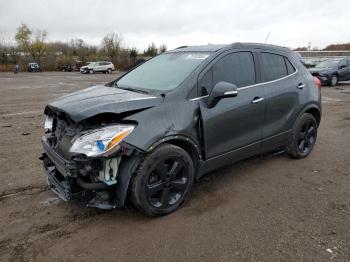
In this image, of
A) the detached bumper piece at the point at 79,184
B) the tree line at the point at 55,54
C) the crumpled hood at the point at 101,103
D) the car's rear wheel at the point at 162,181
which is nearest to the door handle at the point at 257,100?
the car's rear wheel at the point at 162,181

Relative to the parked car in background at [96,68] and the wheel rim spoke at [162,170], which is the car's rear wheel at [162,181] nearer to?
the wheel rim spoke at [162,170]

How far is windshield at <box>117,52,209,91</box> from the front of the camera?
3.78 meters

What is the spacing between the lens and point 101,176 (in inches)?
119

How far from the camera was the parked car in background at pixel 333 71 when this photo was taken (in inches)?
696

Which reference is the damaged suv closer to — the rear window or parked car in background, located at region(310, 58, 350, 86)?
the rear window

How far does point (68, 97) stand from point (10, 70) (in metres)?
55.0

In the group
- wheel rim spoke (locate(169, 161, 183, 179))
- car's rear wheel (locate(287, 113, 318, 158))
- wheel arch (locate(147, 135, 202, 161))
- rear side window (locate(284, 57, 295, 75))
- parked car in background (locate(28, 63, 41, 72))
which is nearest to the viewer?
wheel arch (locate(147, 135, 202, 161))

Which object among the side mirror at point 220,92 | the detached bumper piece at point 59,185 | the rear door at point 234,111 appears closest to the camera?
the detached bumper piece at point 59,185

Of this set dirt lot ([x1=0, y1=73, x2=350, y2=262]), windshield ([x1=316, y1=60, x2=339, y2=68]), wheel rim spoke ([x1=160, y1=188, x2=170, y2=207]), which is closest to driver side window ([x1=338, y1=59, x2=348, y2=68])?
windshield ([x1=316, y1=60, x2=339, y2=68])

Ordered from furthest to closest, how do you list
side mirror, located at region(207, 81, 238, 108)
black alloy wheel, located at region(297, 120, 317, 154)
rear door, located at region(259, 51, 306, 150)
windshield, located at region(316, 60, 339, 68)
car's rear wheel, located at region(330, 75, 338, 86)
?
windshield, located at region(316, 60, 339, 68), car's rear wheel, located at region(330, 75, 338, 86), black alloy wheel, located at region(297, 120, 317, 154), rear door, located at region(259, 51, 306, 150), side mirror, located at region(207, 81, 238, 108)

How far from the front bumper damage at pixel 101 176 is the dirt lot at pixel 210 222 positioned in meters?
0.36

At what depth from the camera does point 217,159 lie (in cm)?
384

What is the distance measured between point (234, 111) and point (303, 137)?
1927 millimetres

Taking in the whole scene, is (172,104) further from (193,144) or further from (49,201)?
(49,201)
